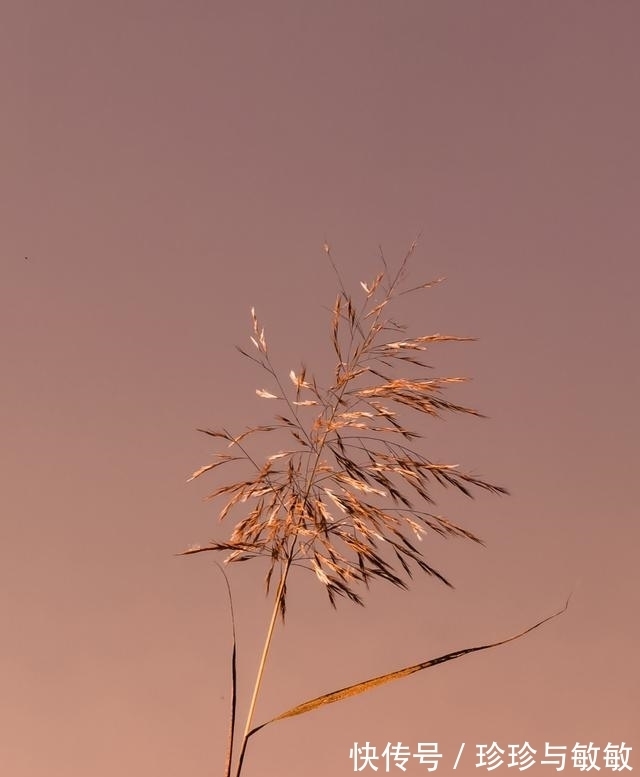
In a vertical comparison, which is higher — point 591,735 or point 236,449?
point 236,449

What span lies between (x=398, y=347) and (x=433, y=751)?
4.55 feet

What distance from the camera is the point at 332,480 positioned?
104 centimetres

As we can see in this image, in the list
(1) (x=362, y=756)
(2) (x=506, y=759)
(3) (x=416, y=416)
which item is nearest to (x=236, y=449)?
(3) (x=416, y=416)

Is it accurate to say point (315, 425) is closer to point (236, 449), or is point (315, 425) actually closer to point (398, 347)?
point (398, 347)

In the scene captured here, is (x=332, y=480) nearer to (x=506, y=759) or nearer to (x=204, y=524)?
(x=204, y=524)

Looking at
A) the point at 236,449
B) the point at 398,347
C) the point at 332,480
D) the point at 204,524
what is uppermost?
the point at 236,449

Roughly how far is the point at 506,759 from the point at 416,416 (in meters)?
0.80

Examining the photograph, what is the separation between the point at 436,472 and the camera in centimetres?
97

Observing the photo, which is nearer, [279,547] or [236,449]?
[279,547]

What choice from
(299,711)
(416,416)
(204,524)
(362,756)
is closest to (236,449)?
(204,524)

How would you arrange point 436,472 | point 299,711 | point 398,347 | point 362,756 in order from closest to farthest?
point 299,711
point 436,472
point 398,347
point 362,756

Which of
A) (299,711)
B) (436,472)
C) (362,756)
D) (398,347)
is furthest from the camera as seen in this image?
(362,756)

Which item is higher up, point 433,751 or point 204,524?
point 204,524

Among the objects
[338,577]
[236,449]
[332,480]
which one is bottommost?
[338,577]
